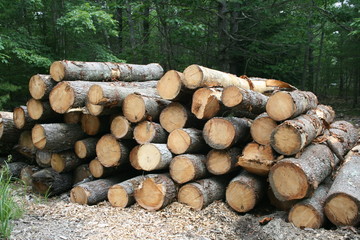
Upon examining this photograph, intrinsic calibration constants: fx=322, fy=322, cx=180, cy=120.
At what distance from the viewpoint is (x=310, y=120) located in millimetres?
4574

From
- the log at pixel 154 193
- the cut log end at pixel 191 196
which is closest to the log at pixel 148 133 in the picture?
the log at pixel 154 193

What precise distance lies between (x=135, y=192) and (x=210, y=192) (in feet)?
3.41

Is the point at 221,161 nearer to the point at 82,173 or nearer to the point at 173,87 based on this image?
the point at 173,87

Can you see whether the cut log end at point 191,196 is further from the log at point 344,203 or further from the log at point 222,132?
the log at point 344,203

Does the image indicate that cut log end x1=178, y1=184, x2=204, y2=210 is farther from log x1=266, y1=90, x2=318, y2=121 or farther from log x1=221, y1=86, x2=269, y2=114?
log x1=266, y1=90, x2=318, y2=121

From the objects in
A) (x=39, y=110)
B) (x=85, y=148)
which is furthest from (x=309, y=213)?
(x=39, y=110)

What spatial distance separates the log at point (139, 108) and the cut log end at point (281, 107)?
170 centimetres

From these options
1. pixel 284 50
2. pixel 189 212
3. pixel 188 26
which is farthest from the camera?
pixel 284 50

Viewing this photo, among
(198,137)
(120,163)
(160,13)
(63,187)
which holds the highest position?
(160,13)

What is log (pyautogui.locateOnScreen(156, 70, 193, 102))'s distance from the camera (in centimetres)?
459

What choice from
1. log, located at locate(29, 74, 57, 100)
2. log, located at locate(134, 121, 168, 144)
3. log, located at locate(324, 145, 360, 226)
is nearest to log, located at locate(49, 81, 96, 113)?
log, located at locate(29, 74, 57, 100)

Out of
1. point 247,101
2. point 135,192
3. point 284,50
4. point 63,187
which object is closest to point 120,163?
point 135,192

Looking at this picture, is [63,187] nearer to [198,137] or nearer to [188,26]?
[198,137]

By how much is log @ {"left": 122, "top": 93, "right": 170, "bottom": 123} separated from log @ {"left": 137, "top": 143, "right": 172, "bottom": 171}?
45cm
